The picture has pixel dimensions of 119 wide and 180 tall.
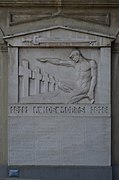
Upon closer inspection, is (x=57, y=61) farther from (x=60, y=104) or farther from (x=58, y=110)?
(x=58, y=110)

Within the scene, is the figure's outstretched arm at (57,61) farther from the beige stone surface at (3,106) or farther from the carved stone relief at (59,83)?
the beige stone surface at (3,106)

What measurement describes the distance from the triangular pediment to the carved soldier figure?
356 millimetres

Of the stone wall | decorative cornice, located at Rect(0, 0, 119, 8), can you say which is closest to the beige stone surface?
the stone wall

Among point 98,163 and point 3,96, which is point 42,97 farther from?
point 98,163

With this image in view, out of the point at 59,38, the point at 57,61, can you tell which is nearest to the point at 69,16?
the point at 59,38

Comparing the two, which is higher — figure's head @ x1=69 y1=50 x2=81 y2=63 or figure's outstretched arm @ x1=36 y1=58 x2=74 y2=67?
figure's head @ x1=69 y1=50 x2=81 y2=63

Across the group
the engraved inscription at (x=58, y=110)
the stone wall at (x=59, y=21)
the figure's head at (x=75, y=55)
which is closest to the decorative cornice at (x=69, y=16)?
the stone wall at (x=59, y=21)

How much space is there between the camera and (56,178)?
44.5 feet

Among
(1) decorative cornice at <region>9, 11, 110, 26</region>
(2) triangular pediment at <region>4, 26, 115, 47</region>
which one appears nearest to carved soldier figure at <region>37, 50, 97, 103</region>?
(2) triangular pediment at <region>4, 26, 115, 47</region>

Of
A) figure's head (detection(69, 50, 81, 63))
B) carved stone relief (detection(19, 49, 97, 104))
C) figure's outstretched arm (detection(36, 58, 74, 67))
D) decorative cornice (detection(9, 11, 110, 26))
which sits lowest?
carved stone relief (detection(19, 49, 97, 104))

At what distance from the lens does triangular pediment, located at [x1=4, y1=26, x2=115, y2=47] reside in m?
13.6

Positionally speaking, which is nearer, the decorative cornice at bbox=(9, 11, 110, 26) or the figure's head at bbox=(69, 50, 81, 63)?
the figure's head at bbox=(69, 50, 81, 63)

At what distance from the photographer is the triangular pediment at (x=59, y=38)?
1363 cm

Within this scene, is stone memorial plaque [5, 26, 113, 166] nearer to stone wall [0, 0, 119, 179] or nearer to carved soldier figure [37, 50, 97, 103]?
carved soldier figure [37, 50, 97, 103]
